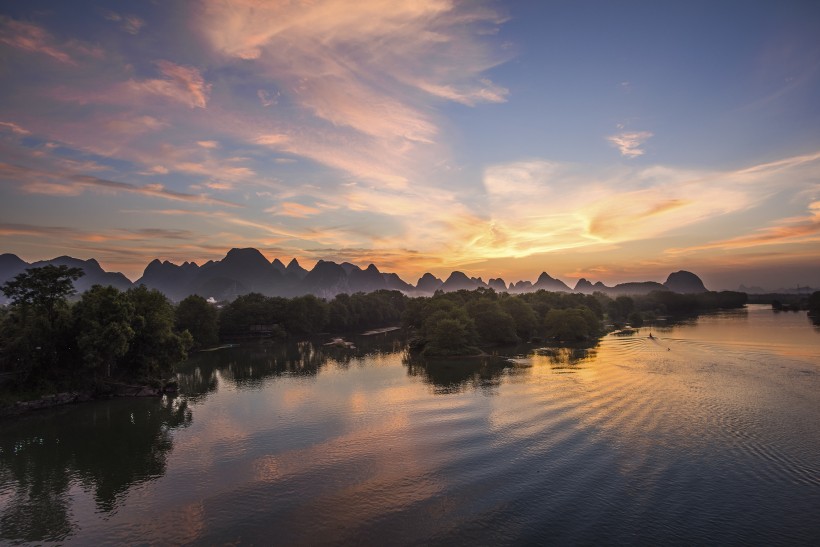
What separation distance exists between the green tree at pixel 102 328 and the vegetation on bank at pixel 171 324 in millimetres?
110

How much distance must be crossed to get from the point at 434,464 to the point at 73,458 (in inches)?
1051

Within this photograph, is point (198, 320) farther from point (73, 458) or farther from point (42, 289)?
point (73, 458)

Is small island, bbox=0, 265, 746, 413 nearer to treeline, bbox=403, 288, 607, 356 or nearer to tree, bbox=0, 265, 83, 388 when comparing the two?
tree, bbox=0, 265, 83, 388

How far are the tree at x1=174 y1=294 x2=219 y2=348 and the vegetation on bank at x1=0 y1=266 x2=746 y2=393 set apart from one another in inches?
8.7

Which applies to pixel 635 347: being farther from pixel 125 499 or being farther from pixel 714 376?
pixel 125 499

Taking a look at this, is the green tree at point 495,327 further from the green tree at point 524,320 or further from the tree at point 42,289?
the tree at point 42,289

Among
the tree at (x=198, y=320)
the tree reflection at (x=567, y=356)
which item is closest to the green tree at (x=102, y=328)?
the tree at (x=198, y=320)

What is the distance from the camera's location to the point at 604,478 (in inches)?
1019

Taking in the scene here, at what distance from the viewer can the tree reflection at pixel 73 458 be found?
2269 cm

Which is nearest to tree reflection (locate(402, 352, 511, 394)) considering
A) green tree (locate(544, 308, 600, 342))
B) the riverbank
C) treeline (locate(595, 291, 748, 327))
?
green tree (locate(544, 308, 600, 342))

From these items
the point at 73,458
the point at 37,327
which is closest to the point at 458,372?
the point at 73,458

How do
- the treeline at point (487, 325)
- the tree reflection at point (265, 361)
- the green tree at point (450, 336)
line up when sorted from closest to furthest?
the tree reflection at point (265, 361), the green tree at point (450, 336), the treeline at point (487, 325)

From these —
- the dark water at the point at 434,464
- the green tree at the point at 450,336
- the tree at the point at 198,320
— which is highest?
the tree at the point at 198,320

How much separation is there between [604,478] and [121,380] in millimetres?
53159
